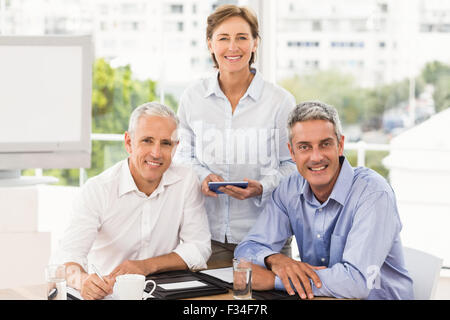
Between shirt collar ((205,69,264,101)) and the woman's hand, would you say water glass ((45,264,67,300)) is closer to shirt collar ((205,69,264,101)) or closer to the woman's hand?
the woman's hand

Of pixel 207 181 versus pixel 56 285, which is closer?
pixel 56 285

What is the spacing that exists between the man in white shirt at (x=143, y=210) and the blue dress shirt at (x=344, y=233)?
258 mm

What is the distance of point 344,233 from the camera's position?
226 centimetres

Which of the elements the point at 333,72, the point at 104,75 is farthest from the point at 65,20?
the point at 333,72

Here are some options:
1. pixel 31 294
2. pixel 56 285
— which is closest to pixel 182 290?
pixel 56 285

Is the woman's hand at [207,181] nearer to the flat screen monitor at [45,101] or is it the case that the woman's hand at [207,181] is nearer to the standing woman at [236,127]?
the standing woman at [236,127]

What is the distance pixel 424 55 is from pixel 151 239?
2707 millimetres

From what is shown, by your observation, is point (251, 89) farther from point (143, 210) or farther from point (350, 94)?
point (350, 94)

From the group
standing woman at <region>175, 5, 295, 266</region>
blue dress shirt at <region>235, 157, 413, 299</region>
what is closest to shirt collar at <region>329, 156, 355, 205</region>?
blue dress shirt at <region>235, 157, 413, 299</region>

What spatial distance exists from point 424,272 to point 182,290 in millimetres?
930

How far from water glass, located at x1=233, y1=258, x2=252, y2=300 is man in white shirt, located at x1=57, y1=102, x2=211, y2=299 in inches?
16.7

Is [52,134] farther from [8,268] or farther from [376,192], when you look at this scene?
[376,192]

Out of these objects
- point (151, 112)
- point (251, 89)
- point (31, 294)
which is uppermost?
point (251, 89)

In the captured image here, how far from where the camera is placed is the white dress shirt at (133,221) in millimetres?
2395
